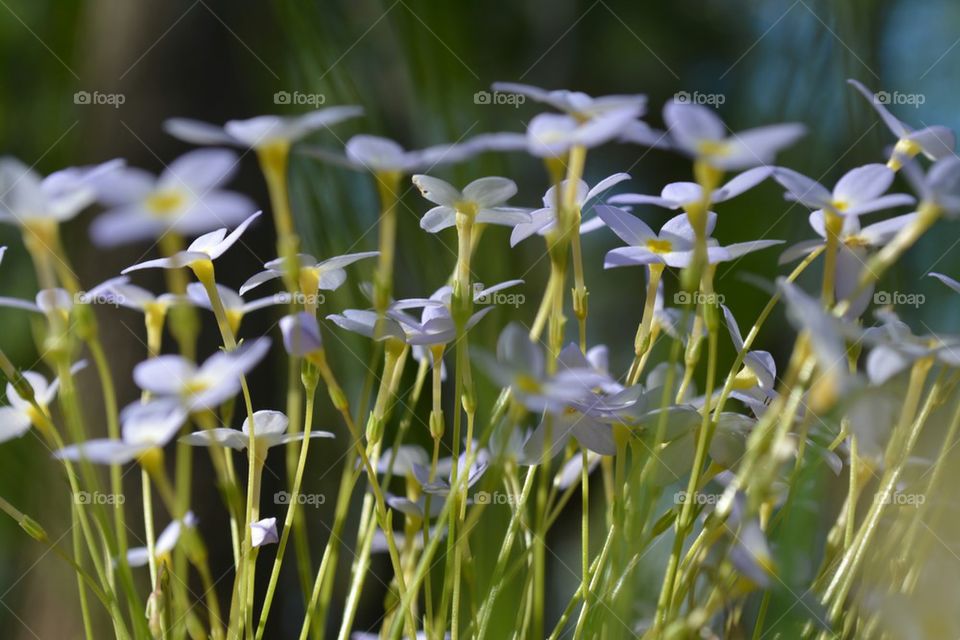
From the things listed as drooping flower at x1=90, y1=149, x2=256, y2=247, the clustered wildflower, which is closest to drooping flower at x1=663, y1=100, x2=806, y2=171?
the clustered wildflower

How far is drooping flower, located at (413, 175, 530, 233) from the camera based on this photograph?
0.31 metres

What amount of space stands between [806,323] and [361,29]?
27 centimetres

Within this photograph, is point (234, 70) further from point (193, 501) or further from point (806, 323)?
point (806, 323)

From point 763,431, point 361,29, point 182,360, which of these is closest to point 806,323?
point 763,431

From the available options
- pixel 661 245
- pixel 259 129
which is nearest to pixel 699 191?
pixel 661 245

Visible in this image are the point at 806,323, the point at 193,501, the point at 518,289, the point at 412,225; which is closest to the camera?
the point at 806,323

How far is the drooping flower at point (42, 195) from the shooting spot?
0.24 m

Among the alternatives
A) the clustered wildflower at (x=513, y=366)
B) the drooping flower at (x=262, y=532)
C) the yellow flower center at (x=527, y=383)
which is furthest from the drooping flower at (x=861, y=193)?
the drooping flower at (x=262, y=532)

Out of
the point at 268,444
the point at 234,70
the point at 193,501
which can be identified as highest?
the point at 234,70

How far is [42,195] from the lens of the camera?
25 centimetres

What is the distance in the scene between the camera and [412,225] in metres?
0.33

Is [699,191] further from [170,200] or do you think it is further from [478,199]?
[170,200]

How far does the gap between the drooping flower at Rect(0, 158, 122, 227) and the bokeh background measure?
0.09 meters

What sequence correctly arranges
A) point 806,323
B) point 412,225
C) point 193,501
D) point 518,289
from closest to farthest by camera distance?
1. point 806,323
2. point 412,225
3. point 518,289
4. point 193,501
